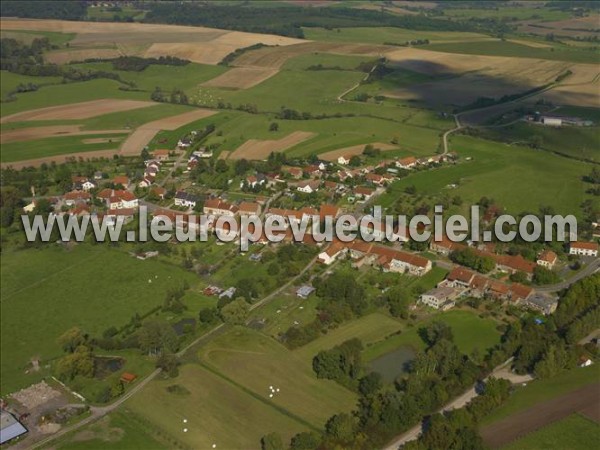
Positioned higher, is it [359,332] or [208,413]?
[359,332]

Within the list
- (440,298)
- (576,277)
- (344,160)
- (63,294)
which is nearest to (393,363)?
(440,298)

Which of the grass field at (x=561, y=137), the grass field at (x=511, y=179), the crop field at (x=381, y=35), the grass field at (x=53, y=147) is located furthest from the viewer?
the crop field at (x=381, y=35)

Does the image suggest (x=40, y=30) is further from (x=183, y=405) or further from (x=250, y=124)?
(x=183, y=405)

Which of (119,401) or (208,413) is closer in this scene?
(208,413)

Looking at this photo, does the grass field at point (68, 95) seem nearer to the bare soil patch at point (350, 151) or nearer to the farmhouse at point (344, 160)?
the bare soil patch at point (350, 151)

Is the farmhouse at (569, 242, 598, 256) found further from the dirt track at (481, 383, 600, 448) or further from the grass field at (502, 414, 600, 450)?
the grass field at (502, 414, 600, 450)

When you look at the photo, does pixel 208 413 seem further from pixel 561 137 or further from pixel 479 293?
pixel 561 137

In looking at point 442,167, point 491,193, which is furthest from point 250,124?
point 491,193

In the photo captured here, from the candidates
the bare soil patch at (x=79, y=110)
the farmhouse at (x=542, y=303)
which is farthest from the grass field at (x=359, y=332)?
the bare soil patch at (x=79, y=110)
